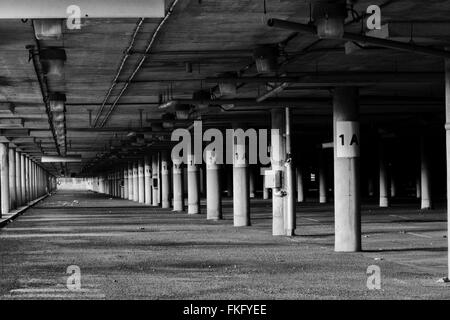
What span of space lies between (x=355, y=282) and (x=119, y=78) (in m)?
11.3

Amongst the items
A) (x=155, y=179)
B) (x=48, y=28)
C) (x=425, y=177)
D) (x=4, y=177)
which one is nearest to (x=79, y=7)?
(x=48, y=28)

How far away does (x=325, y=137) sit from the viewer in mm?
65500

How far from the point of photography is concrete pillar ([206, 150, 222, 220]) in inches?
1864

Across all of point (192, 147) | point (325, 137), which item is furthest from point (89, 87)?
point (325, 137)

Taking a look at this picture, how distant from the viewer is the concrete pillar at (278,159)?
110 ft

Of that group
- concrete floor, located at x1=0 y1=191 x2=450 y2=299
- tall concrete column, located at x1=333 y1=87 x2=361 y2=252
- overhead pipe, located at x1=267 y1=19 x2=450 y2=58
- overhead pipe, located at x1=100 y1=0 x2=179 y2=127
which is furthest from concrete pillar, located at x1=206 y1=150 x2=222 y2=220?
overhead pipe, located at x1=267 y1=19 x2=450 y2=58

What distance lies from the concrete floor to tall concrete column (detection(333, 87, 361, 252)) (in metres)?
0.55

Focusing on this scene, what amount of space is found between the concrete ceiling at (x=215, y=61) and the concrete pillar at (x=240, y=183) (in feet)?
4.52

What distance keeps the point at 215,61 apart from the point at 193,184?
3148 cm

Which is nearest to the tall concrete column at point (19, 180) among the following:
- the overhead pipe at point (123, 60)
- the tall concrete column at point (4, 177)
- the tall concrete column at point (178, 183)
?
the tall concrete column at point (4, 177)

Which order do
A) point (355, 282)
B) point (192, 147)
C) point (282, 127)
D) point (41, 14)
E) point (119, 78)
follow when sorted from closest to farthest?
point (41, 14)
point (355, 282)
point (119, 78)
point (282, 127)
point (192, 147)

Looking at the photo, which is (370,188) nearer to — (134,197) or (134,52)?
(134,197)

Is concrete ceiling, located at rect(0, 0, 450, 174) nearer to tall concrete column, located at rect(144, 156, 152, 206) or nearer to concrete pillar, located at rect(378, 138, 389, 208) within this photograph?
concrete pillar, located at rect(378, 138, 389, 208)

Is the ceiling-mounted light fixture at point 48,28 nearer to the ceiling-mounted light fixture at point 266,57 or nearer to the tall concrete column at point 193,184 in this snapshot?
the ceiling-mounted light fixture at point 266,57
